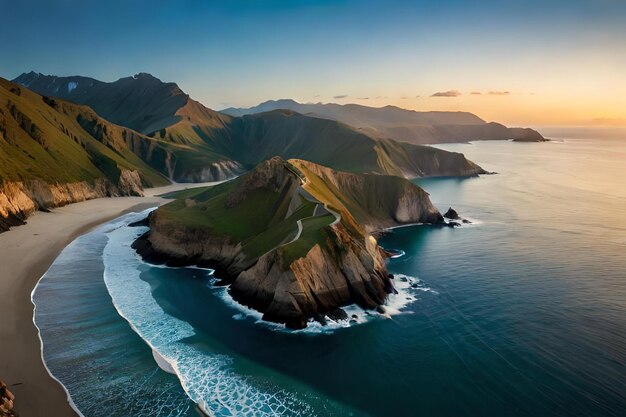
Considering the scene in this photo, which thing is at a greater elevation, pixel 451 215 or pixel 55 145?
pixel 55 145

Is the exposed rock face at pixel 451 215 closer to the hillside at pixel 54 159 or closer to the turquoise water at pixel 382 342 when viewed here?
the turquoise water at pixel 382 342

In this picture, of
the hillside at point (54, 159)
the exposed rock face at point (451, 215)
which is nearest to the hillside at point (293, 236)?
the exposed rock face at point (451, 215)

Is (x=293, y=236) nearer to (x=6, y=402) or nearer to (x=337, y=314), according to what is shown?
(x=337, y=314)

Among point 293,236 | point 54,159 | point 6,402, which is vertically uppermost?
point 54,159

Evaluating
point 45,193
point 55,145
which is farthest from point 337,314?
point 55,145

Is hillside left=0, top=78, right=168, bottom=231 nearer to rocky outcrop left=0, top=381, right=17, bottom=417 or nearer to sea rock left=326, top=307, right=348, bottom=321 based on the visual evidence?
rocky outcrop left=0, top=381, right=17, bottom=417

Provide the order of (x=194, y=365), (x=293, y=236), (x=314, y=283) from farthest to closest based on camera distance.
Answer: (x=293, y=236) → (x=314, y=283) → (x=194, y=365)

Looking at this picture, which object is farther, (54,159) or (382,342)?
(54,159)

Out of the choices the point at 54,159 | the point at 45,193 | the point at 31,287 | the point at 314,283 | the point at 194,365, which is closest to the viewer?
the point at 194,365
